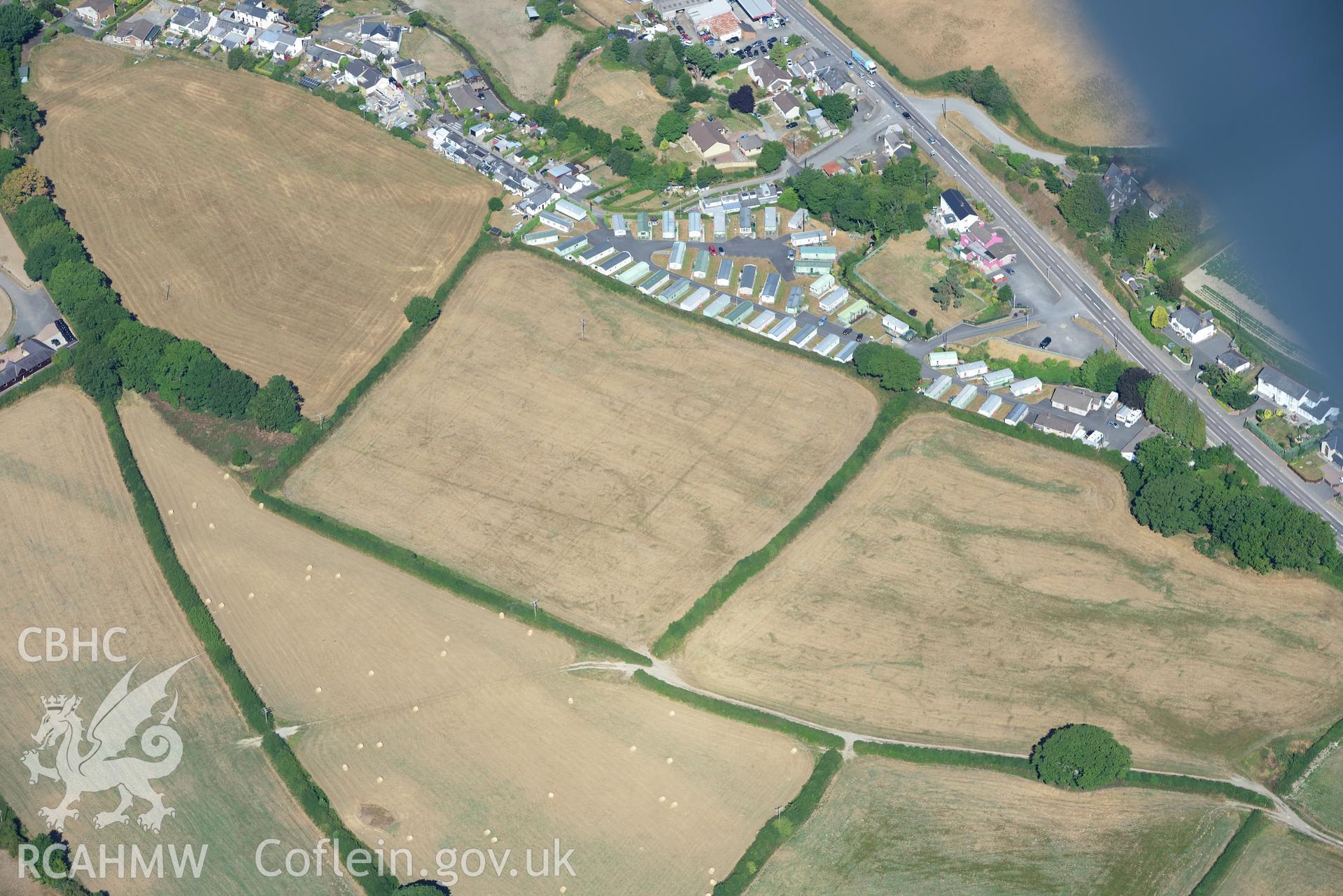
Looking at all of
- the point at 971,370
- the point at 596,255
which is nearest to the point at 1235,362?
the point at 971,370

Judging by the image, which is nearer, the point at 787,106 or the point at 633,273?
the point at 633,273

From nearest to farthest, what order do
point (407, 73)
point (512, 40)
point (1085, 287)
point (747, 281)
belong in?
point (747, 281)
point (1085, 287)
point (407, 73)
point (512, 40)

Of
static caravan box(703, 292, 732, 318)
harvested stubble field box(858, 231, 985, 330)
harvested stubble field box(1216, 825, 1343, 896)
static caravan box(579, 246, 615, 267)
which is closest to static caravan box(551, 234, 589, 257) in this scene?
static caravan box(579, 246, 615, 267)

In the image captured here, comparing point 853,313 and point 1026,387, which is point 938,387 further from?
point 853,313

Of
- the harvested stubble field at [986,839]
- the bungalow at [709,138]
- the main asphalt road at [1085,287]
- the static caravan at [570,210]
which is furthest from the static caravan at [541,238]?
the harvested stubble field at [986,839]

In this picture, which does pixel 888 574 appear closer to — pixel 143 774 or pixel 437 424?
pixel 437 424

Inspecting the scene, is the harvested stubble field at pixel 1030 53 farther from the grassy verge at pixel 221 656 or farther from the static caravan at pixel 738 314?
the grassy verge at pixel 221 656
